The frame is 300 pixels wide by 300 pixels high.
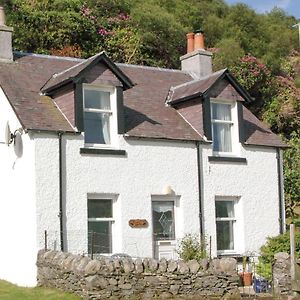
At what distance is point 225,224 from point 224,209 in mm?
495

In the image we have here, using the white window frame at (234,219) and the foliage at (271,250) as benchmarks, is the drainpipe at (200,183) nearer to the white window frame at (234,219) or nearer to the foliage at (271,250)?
the white window frame at (234,219)

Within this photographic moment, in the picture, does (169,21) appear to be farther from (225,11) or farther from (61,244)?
(61,244)

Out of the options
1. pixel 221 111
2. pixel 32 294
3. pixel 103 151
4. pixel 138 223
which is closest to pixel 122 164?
pixel 103 151

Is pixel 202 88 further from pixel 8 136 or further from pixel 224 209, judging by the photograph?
pixel 8 136

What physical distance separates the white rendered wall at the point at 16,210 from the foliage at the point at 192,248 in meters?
4.36

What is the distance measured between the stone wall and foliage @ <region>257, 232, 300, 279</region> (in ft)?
11.8

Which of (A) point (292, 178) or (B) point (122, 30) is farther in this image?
(B) point (122, 30)

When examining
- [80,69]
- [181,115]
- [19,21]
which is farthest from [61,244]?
[19,21]

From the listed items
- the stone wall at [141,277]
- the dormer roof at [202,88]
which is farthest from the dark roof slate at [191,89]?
the stone wall at [141,277]

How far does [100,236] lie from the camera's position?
19.0 metres

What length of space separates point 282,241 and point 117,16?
2423 centimetres

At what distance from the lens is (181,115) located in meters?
22.3

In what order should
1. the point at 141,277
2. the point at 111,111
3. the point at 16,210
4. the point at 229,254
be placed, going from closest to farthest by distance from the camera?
the point at 141,277 < the point at 16,210 < the point at 111,111 < the point at 229,254

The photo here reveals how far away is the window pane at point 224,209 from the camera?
2145cm
